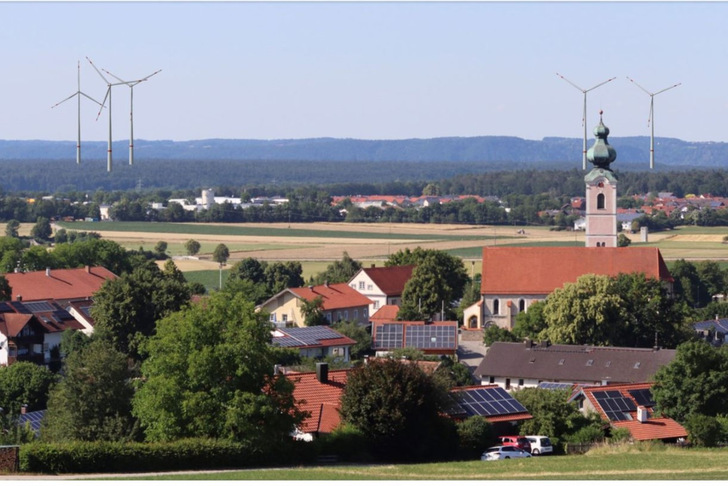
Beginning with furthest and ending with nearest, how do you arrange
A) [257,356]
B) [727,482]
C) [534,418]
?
1. [534,418]
2. [257,356]
3. [727,482]

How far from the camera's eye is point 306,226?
19575cm

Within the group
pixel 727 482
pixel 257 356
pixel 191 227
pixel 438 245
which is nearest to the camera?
pixel 727 482

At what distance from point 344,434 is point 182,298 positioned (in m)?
34.1

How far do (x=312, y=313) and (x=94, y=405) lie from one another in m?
39.9

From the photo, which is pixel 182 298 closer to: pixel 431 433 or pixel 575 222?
pixel 431 433

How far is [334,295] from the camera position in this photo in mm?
88125

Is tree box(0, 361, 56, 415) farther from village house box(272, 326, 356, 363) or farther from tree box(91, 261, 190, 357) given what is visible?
village house box(272, 326, 356, 363)

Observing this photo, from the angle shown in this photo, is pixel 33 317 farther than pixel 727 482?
Yes

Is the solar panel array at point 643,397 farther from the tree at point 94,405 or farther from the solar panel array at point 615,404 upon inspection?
the tree at point 94,405

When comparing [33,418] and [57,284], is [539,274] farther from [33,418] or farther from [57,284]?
[33,418]

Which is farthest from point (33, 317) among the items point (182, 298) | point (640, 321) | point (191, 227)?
point (191, 227)

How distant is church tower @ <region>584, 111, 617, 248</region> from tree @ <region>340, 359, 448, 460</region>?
2084 inches

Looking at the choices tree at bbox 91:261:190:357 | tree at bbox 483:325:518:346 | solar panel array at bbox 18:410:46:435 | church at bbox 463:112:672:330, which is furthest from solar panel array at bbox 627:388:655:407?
church at bbox 463:112:672:330

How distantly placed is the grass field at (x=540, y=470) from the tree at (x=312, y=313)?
149ft
